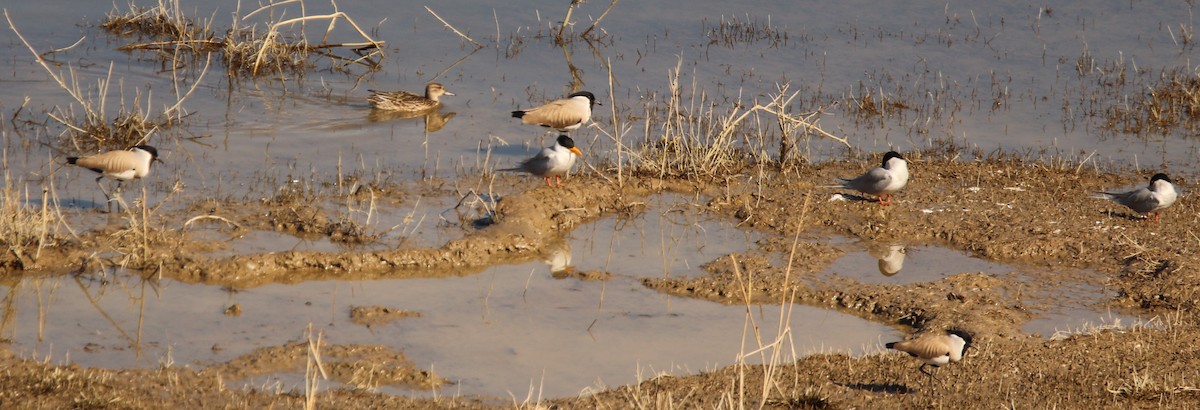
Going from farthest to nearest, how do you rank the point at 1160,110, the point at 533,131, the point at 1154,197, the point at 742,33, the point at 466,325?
the point at 742,33 → the point at 1160,110 → the point at 533,131 → the point at 1154,197 → the point at 466,325

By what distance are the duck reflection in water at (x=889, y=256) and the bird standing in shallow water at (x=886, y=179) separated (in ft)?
2.40

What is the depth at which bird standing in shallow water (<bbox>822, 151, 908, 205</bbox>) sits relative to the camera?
10.0 m

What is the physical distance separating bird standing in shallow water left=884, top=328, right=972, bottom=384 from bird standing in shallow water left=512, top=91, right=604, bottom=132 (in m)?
6.03

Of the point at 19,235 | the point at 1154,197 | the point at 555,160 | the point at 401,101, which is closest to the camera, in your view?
the point at 19,235

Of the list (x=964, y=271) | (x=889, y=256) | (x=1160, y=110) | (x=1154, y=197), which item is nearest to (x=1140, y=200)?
(x=1154, y=197)

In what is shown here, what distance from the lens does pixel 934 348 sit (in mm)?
6508

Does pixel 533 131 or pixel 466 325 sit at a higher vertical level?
pixel 466 325

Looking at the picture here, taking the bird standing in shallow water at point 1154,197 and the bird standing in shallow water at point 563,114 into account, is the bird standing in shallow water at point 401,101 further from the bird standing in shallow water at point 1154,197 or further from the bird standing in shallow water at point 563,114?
the bird standing in shallow water at point 1154,197

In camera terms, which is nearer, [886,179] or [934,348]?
[934,348]

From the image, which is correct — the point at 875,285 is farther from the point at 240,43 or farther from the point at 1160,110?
the point at 240,43

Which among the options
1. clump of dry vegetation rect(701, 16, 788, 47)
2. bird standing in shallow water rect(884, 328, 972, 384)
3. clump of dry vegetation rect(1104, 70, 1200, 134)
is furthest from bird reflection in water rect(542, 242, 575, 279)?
clump of dry vegetation rect(701, 16, 788, 47)

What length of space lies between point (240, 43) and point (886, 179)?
8.14 metres

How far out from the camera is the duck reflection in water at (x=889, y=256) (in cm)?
894

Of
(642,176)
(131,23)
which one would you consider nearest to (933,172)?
(642,176)
